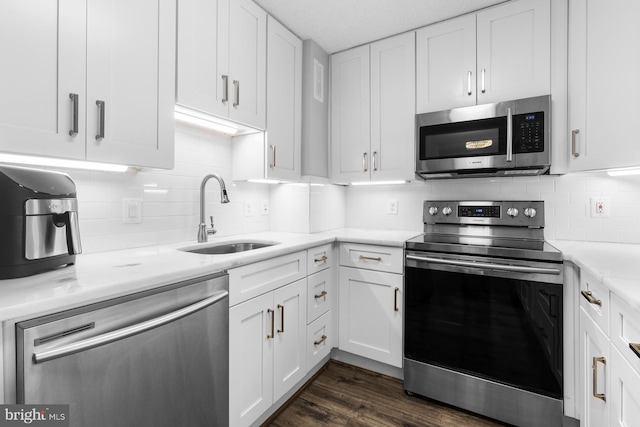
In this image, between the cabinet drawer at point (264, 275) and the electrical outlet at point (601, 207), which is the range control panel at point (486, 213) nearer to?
the electrical outlet at point (601, 207)

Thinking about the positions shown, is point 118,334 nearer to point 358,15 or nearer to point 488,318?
point 488,318

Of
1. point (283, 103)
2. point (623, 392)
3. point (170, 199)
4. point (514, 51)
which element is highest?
point (514, 51)

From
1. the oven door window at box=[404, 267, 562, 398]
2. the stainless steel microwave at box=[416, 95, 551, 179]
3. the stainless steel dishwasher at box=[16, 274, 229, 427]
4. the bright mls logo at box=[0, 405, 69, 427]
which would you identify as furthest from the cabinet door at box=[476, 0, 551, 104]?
the bright mls logo at box=[0, 405, 69, 427]

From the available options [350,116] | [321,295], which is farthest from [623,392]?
[350,116]

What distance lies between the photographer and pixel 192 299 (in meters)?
1.20

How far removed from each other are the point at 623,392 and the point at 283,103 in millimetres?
2190

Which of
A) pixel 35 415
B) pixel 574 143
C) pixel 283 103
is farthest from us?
pixel 283 103

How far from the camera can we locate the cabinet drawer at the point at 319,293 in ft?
6.45

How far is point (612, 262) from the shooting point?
1.33 metres

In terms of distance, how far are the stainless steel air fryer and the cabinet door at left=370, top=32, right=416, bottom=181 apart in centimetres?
191

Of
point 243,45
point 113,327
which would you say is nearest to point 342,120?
point 243,45

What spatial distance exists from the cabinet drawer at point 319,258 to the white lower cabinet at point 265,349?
0.12 meters

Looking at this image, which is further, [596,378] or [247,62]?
[247,62]

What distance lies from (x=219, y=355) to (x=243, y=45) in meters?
1.68
